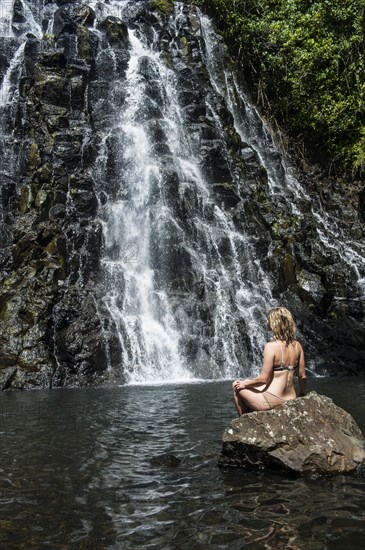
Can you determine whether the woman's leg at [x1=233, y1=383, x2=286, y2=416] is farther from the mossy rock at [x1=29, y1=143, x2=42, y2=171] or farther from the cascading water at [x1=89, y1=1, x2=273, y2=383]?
the mossy rock at [x1=29, y1=143, x2=42, y2=171]

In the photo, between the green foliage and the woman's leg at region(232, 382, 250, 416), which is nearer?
the woman's leg at region(232, 382, 250, 416)

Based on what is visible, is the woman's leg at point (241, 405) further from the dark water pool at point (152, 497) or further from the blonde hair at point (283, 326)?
the blonde hair at point (283, 326)

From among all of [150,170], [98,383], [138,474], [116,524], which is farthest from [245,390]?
[150,170]

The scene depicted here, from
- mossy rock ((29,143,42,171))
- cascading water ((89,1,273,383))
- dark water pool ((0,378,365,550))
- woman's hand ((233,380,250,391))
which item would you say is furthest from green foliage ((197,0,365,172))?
woman's hand ((233,380,250,391))

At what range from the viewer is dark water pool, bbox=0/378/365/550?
432cm

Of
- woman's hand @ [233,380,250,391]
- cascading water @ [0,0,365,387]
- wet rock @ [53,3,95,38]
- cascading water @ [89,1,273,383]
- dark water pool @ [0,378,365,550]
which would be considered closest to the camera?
dark water pool @ [0,378,365,550]

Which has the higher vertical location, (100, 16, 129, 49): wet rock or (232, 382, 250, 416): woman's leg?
(100, 16, 129, 49): wet rock

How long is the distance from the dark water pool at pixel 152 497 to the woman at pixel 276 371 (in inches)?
35.4

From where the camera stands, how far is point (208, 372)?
726 inches

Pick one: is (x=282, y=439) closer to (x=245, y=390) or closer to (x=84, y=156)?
(x=245, y=390)

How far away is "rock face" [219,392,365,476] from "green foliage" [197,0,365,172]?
27.2 metres

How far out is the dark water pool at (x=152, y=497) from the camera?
4.32 meters

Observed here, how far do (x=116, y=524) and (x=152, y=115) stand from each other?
24.7 m

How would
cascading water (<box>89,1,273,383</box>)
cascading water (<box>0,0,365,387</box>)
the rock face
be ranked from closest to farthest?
the rock face → cascading water (<box>0,0,365,387</box>) → cascading water (<box>89,1,273,383</box>)
